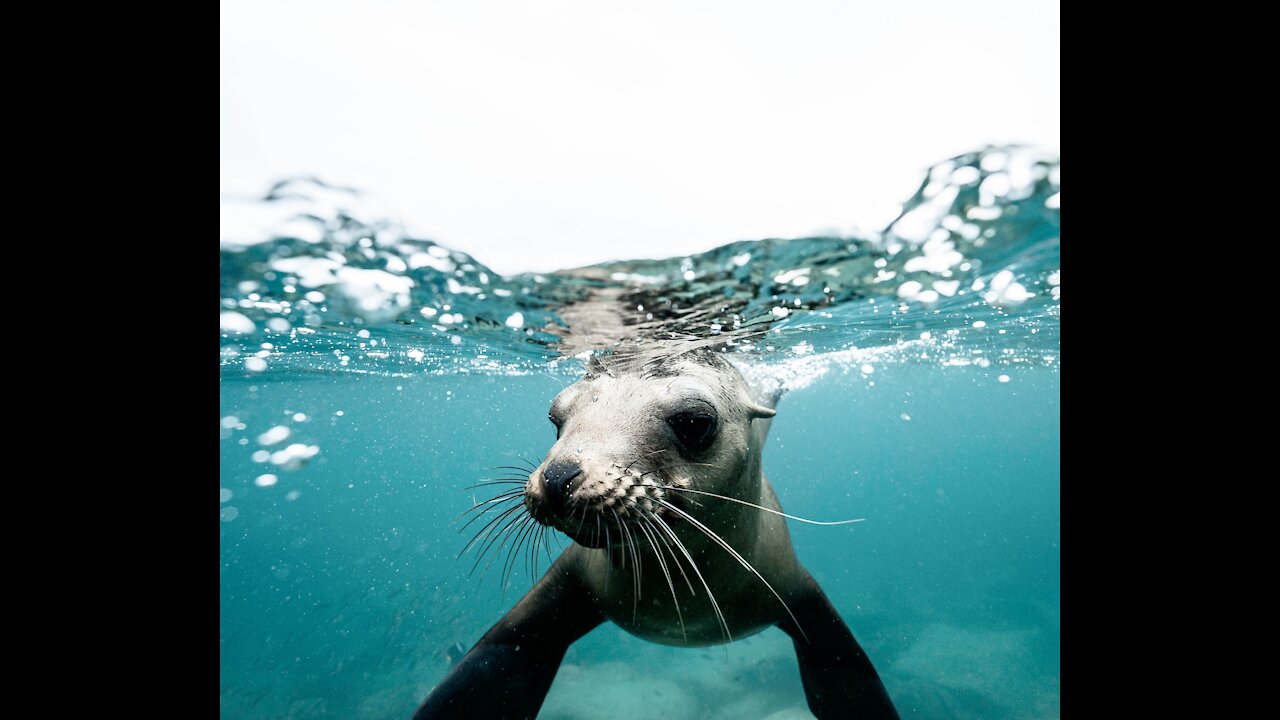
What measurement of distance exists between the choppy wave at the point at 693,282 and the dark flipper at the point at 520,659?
2.54m

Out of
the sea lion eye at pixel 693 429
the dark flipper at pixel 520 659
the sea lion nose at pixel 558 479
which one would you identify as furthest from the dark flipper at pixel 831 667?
the sea lion nose at pixel 558 479

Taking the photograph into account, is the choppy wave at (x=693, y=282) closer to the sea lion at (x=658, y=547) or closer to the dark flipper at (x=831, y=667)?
the sea lion at (x=658, y=547)

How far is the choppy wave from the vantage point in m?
3.96

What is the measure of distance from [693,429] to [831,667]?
2014mm

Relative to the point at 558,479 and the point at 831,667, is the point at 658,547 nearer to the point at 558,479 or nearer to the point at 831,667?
the point at 558,479

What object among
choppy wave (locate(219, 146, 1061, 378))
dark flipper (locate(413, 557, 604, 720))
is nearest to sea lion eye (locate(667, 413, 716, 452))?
dark flipper (locate(413, 557, 604, 720))

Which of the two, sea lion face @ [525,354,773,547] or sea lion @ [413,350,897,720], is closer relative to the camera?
sea lion face @ [525,354,773,547]

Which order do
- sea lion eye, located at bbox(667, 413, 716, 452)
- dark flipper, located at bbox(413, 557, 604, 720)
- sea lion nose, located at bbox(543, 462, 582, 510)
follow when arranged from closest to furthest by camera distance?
sea lion nose, located at bbox(543, 462, 582, 510) < sea lion eye, located at bbox(667, 413, 716, 452) < dark flipper, located at bbox(413, 557, 604, 720)

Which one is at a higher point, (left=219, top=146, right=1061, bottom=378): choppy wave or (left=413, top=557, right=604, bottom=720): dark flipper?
(left=219, top=146, right=1061, bottom=378): choppy wave

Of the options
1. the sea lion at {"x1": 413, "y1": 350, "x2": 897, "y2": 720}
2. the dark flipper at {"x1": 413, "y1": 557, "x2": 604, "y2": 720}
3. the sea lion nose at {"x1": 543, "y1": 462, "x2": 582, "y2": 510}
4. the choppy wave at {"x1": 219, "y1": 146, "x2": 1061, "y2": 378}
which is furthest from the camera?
the choppy wave at {"x1": 219, "y1": 146, "x2": 1061, "y2": 378}

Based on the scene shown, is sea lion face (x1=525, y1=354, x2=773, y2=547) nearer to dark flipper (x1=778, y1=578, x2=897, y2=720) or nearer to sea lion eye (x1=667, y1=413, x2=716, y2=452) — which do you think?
sea lion eye (x1=667, y1=413, x2=716, y2=452)
